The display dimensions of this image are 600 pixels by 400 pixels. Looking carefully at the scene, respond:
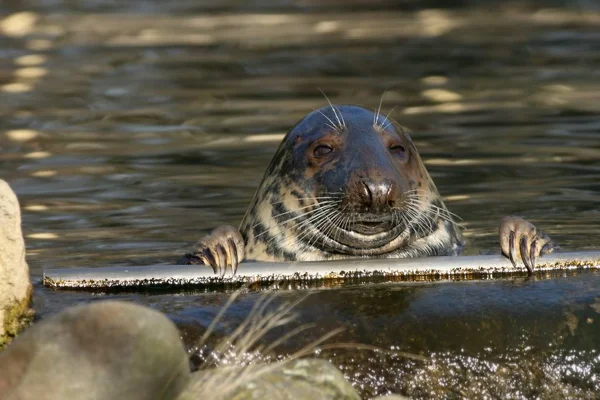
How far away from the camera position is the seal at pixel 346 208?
7883 mm

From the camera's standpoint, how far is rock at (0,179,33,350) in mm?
6312

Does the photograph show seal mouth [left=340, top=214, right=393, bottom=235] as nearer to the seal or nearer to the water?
the seal

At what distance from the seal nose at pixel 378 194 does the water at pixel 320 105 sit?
3.03 feet

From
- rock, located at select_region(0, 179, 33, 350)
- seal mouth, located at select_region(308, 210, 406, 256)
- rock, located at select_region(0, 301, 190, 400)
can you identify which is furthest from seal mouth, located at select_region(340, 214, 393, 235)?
rock, located at select_region(0, 301, 190, 400)

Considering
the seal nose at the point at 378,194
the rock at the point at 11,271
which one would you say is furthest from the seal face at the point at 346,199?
the rock at the point at 11,271

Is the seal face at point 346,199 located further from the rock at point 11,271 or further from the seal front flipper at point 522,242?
the rock at point 11,271

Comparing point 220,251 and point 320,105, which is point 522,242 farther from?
point 320,105

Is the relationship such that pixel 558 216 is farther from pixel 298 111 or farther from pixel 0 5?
pixel 0 5

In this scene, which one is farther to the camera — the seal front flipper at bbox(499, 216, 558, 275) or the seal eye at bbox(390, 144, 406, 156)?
the seal eye at bbox(390, 144, 406, 156)

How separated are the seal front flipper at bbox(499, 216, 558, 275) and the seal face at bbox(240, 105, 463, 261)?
58 centimetres

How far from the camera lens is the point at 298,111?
56.6 feet

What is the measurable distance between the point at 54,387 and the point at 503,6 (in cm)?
2499

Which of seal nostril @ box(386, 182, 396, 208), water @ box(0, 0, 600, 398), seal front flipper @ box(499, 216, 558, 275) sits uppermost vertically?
seal nostril @ box(386, 182, 396, 208)

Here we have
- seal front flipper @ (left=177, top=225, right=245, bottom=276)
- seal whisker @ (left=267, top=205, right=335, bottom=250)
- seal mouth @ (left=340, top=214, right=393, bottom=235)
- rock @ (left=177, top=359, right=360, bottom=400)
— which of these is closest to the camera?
rock @ (left=177, top=359, right=360, bottom=400)
